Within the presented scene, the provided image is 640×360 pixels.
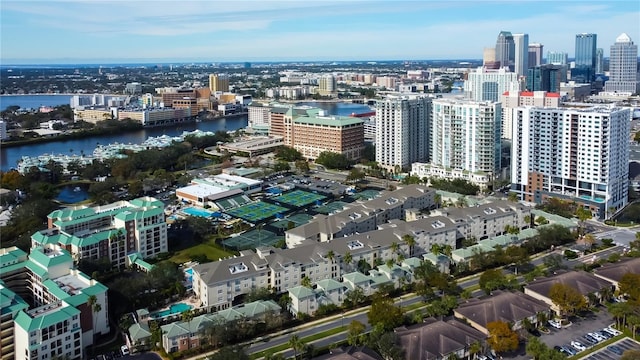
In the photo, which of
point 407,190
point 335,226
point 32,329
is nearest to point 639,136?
point 407,190

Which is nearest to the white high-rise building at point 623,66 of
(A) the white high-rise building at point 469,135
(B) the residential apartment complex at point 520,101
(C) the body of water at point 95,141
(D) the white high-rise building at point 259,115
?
(C) the body of water at point 95,141

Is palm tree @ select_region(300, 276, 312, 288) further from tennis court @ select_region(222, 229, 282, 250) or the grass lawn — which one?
the grass lawn

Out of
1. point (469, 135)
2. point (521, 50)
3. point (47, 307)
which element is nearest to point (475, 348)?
point (47, 307)

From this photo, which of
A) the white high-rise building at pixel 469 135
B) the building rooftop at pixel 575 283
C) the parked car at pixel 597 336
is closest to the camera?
the parked car at pixel 597 336

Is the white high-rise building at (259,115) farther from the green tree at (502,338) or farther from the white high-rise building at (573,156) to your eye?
the green tree at (502,338)

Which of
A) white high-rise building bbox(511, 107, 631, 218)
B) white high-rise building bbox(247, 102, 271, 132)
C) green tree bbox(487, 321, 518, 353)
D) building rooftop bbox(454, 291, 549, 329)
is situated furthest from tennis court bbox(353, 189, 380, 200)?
white high-rise building bbox(247, 102, 271, 132)

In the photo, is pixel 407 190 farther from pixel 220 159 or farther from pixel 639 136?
pixel 639 136
